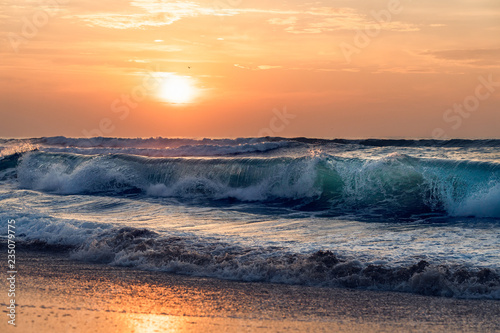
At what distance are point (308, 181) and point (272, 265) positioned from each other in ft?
26.3

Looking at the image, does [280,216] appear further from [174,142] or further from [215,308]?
[174,142]

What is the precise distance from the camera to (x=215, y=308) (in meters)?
5.00

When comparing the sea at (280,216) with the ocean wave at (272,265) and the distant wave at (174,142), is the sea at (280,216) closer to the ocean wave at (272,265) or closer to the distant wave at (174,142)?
the ocean wave at (272,265)

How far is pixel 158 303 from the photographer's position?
16.8 ft

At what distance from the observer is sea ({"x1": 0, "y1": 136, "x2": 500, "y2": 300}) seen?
6.29 metres

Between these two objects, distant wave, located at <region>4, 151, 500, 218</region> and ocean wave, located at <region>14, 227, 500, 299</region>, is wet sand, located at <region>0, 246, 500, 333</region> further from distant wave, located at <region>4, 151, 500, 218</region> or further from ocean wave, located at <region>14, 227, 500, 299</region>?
distant wave, located at <region>4, 151, 500, 218</region>

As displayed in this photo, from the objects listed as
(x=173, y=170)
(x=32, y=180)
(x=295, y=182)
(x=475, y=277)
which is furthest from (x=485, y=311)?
(x=32, y=180)

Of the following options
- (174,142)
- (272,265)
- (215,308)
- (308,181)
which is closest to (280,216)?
(308,181)

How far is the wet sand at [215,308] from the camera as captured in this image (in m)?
4.42

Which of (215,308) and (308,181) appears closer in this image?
(215,308)

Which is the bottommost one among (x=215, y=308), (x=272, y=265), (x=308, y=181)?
(x=215, y=308)

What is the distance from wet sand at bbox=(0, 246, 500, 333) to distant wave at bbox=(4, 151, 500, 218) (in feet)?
20.5

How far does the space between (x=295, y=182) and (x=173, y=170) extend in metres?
4.77

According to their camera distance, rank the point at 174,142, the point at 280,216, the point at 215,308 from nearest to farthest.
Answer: the point at 215,308 < the point at 280,216 < the point at 174,142
